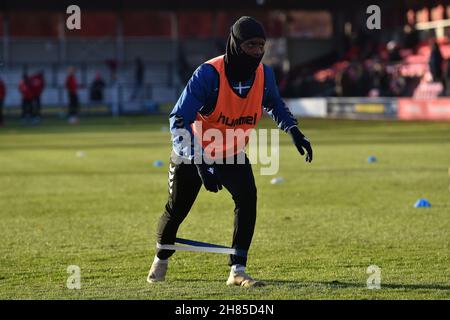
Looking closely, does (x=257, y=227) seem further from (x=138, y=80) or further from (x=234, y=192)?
(x=138, y=80)

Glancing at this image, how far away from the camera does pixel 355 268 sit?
841cm

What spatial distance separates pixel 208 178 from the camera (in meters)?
7.38

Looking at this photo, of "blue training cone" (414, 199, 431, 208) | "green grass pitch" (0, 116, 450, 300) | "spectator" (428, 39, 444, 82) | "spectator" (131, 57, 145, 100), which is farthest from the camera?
"spectator" (131, 57, 145, 100)

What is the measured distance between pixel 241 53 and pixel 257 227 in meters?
4.22

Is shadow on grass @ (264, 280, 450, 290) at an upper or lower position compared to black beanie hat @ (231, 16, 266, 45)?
lower

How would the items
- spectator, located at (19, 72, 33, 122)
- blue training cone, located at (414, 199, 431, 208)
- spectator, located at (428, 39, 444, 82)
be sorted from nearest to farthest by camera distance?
1. blue training cone, located at (414, 199, 431, 208)
2. spectator, located at (428, 39, 444, 82)
3. spectator, located at (19, 72, 33, 122)

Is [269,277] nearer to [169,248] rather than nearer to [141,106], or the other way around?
[169,248]

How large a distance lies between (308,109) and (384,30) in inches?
493

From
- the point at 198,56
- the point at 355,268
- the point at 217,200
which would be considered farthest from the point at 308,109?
the point at 355,268

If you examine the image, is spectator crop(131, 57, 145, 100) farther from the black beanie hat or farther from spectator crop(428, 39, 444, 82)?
the black beanie hat

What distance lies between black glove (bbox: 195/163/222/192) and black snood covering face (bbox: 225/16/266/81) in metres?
0.72

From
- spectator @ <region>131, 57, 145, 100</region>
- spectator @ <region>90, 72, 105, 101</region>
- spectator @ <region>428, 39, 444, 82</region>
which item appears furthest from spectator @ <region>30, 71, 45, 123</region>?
spectator @ <region>428, 39, 444, 82</region>

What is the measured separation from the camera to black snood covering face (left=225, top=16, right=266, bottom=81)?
7.40 meters

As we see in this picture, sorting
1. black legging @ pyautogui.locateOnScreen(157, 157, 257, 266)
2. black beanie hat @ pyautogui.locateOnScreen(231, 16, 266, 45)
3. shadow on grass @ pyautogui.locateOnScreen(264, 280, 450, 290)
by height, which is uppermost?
black beanie hat @ pyautogui.locateOnScreen(231, 16, 266, 45)
